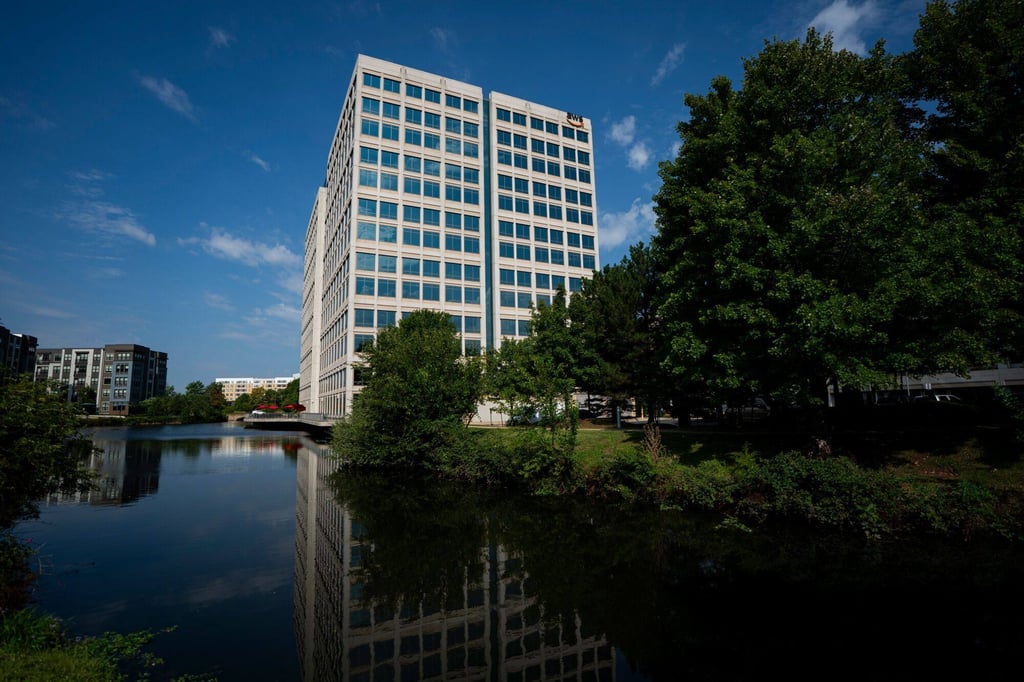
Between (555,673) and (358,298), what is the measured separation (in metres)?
57.5

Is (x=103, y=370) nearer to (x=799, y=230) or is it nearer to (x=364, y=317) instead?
(x=364, y=317)

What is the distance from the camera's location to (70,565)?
14.7m

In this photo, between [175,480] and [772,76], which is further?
[175,480]

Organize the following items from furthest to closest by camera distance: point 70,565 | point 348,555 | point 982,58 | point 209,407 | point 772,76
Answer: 1. point 209,407
2. point 772,76
3. point 982,58
4. point 348,555
5. point 70,565

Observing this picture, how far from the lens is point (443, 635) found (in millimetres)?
10578

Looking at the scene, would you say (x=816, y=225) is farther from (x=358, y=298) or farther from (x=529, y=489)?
(x=358, y=298)

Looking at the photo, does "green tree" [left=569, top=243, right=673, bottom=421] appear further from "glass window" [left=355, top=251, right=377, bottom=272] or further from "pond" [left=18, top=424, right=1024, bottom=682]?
"glass window" [left=355, top=251, right=377, bottom=272]

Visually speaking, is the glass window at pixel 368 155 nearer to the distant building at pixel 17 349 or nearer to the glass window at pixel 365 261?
the glass window at pixel 365 261

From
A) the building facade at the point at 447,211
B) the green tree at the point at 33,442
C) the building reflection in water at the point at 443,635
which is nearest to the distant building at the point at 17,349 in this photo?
the building facade at the point at 447,211

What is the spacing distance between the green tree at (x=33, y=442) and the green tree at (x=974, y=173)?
24989mm

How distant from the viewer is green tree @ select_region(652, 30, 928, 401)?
54.6 feet

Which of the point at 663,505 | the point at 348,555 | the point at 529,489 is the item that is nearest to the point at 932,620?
the point at 663,505

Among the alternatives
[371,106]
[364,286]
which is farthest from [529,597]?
[371,106]

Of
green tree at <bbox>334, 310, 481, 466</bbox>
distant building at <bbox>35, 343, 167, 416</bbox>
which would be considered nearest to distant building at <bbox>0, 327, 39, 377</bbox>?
→ distant building at <bbox>35, 343, 167, 416</bbox>
